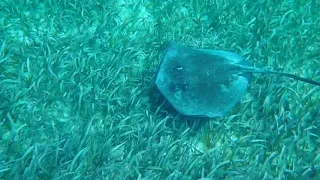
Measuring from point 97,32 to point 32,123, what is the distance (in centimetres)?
206

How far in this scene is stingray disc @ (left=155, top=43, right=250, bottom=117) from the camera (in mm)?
3504

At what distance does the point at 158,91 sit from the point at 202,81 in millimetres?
861

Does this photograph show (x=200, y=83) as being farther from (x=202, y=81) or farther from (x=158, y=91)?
(x=158, y=91)

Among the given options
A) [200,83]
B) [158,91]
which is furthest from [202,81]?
[158,91]

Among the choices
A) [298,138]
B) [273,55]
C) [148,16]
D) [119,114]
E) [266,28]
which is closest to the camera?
[298,138]

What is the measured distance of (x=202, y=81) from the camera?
12.0ft

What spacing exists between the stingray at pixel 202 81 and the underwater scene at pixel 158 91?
0.6 inches

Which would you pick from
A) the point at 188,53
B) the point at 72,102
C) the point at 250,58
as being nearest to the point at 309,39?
the point at 250,58

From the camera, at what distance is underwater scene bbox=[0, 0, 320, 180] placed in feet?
11.4

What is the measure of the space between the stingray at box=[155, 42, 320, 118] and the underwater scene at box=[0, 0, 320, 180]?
0.01m

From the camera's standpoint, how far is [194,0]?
5605 millimetres

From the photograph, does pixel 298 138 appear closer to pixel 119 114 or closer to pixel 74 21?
pixel 119 114

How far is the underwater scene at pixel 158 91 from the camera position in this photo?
137 inches

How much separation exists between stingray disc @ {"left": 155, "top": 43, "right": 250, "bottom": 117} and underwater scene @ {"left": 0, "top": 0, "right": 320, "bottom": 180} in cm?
1
